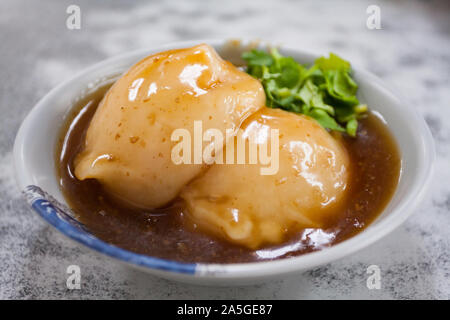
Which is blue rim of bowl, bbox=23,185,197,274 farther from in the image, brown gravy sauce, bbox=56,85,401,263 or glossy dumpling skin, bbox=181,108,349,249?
glossy dumpling skin, bbox=181,108,349,249

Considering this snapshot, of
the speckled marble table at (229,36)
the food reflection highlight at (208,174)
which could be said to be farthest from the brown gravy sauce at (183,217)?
the speckled marble table at (229,36)

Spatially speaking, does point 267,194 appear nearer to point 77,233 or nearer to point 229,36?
point 77,233

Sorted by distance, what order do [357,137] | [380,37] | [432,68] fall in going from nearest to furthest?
[357,137], [432,68], [380,37]

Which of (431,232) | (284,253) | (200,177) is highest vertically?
(200,177)

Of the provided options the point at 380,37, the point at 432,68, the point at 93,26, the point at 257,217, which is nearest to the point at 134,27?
the point at 93,26

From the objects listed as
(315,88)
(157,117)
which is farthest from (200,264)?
(315,88)

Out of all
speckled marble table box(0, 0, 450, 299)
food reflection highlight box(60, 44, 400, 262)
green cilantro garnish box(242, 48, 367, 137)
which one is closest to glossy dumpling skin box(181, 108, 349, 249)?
food reflection highlight box(60, 44, 400, 262)

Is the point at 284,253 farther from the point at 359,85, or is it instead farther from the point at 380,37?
the point at 380,37

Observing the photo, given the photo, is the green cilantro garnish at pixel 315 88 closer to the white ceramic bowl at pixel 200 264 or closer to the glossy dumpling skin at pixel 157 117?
the white ceramic bowl at pixel 200 264
